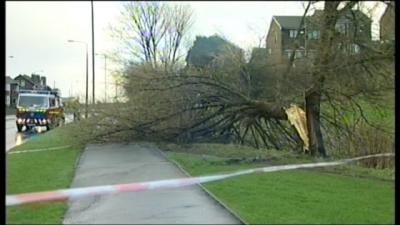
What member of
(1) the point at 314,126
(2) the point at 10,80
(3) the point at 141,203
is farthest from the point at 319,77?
(2) the point at 10,80

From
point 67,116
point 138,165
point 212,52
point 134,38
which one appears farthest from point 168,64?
point 67,116

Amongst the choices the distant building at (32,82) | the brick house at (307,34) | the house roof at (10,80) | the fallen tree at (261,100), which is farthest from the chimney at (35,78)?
the brick house at (307,34)

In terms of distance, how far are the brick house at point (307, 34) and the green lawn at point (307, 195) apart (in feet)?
7.02

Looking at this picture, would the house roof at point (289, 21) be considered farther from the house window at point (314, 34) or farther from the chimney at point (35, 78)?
the chimney at point (35, 78)

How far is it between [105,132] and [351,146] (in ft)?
16.7

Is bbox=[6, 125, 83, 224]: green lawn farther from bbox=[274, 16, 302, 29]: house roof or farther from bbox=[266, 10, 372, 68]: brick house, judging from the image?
bbox=[266, 10, 372, 68]: brick house

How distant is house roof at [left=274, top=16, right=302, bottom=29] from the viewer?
932cm

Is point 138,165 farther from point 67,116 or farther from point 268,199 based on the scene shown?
point 67,116

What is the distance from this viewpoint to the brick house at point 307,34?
10461mm

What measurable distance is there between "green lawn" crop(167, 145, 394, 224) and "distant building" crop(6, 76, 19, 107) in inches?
173

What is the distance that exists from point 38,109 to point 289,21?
7235 millimetres

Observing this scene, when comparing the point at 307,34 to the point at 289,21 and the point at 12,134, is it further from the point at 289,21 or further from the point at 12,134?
the point at 12,134

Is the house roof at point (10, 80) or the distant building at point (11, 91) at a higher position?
the house roof at point (10, 80)

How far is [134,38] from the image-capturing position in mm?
7730
